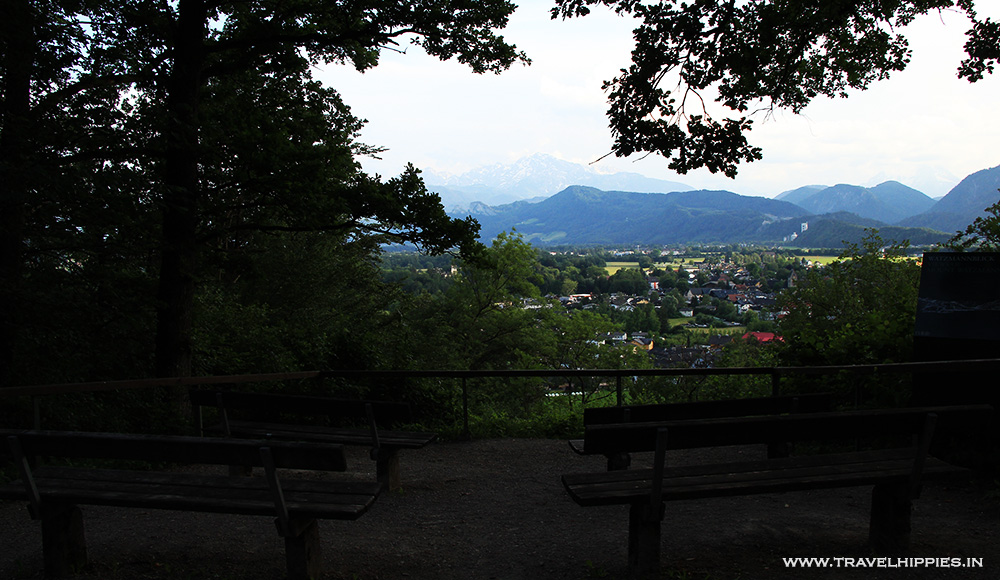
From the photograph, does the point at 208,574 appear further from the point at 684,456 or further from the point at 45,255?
the point at 45,255

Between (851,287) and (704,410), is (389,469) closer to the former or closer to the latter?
(704,410)

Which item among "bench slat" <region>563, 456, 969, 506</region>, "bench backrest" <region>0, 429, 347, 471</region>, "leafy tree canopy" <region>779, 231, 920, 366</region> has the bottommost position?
"leafy tree canopy" <region>779, 231, 920, 366</region>

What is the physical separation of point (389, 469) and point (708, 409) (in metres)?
2.73

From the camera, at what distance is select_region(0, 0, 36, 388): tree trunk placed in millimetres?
6169

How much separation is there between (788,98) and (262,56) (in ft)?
23.7

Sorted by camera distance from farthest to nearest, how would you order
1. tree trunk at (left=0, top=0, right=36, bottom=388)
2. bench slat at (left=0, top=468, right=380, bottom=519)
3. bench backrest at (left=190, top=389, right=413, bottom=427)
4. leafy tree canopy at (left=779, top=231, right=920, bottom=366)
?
leafy tree canopy at (left=779, top=231, right=920, bottom=366) < tree trunk at (left=0, top=0, right=36, bottom=388) < bench backrest at (left=190, top=389, right=413, bottom=427) < bench slat at (left=0, top=468, right=380, bottom=519)

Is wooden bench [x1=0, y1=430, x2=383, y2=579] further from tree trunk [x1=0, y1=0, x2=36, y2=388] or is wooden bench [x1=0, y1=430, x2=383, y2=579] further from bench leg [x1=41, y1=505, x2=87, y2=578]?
tree trunk [x1=0, y1=0, x2=36, y2=388]

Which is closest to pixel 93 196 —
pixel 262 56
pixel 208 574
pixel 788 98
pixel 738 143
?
pixel 262 56

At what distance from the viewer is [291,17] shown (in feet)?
27.9

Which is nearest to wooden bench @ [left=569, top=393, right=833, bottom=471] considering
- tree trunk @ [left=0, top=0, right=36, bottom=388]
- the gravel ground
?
the gravel ground

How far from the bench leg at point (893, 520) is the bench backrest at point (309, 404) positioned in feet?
10.4

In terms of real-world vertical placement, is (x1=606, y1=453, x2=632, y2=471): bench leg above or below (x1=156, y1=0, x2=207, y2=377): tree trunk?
below

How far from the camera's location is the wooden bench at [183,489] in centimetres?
309

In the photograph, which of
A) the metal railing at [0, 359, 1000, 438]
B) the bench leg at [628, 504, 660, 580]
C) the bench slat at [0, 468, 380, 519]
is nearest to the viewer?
the bench slat at [0, 468, 380, 519]
